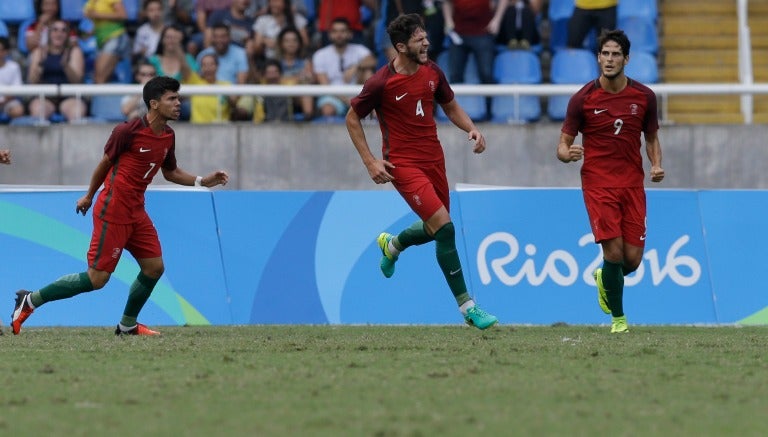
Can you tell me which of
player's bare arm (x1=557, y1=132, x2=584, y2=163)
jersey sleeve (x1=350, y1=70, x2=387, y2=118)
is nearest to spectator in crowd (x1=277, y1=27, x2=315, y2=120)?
jersey sleeve (x1=350, y1=70, x2=387, y2=118)

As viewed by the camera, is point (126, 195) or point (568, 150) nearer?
point (568, 150)

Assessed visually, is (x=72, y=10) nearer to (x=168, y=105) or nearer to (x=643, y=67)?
(x=643, y=67)

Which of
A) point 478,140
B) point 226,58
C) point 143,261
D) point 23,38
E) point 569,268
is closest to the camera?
point 478,140

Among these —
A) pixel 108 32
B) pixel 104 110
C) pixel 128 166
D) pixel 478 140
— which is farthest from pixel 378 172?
pixel 108 32

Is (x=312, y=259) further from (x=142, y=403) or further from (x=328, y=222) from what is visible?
(x=142, y=403)

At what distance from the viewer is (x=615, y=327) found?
12914 millimetres

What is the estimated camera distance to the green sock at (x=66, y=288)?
12.7 metres

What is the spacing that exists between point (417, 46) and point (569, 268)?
3.67 metres

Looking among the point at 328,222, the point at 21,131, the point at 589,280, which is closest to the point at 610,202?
the point at 589,280

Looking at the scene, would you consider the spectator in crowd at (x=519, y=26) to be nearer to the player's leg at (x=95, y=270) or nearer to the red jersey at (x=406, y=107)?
the red jersey at (x=406, y=107)

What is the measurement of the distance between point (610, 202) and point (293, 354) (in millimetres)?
3208

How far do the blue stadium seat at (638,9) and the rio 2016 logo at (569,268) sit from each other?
6.77 metres

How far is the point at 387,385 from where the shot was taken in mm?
8852

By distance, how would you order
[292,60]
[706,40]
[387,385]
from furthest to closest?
1. [706,40]
2. [292,60]
3. [387,385]
